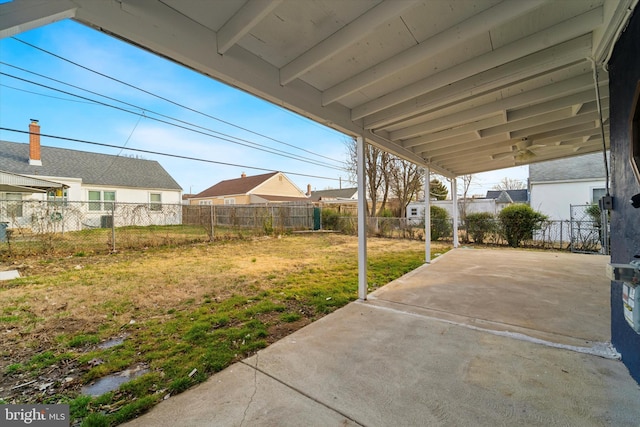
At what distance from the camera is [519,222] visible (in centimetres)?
884

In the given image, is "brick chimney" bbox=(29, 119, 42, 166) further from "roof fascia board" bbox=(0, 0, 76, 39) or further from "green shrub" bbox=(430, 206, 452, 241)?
"green shrub" bbox=(430, 206, 452, 241)

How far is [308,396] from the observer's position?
1.77 meters

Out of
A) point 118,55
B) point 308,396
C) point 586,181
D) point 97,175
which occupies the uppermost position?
point 118,55

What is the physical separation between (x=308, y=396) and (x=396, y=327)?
1410mm

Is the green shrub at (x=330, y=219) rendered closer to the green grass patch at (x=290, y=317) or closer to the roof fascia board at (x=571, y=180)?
the roof fascia board at (x=571, y=180)

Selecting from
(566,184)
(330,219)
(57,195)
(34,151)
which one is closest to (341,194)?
(330,219)

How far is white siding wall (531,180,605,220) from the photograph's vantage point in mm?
10844

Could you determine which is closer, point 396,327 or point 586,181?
point 396,327

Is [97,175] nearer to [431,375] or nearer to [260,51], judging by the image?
[260,51]

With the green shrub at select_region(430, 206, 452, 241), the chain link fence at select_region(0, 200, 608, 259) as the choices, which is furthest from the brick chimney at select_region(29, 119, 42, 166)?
the green shrub at select_region(430, 206, 452, 241)

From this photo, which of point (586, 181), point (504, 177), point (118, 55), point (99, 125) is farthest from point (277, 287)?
point (504, 177)

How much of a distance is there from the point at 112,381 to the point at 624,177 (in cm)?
426

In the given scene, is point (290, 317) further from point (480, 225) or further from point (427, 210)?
point (480, 225)

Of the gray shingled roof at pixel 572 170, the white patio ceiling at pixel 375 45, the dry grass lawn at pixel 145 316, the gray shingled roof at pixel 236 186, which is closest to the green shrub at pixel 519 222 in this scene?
the gray shingled roof at pixel 572 170
